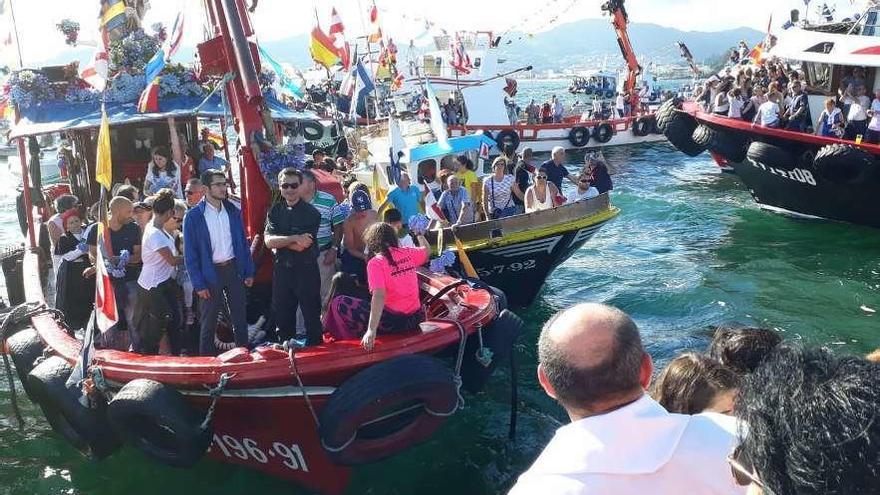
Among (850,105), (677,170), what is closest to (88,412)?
(850,105)

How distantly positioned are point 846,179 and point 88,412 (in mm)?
11769

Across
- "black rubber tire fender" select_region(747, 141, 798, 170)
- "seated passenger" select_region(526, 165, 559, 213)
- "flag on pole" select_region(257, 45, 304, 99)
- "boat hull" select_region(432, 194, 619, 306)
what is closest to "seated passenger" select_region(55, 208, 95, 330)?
"flag on pole" select_region(257, 45, 304, 99)

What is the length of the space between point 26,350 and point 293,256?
2.88 meters

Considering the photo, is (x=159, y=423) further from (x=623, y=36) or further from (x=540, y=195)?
(x=623, y=36)

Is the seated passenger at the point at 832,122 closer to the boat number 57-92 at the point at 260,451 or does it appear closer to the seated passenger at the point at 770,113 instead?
the seated passenger at the point at 770,113

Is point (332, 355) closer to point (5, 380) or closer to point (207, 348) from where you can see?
point (207, 348)

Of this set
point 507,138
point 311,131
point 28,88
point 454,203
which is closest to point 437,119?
point 454,203

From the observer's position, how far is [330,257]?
6340 mm

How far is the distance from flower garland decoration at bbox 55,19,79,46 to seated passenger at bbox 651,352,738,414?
870cm

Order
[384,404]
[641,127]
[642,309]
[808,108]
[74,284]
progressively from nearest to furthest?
[384,404] → [74,284] → [642,309] → [808,108] → [641,127]

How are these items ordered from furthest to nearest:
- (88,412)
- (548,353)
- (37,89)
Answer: (37,89), (88,412), (548,353)

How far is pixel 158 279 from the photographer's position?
5676 millimetres

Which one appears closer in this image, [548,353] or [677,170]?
[548,353]

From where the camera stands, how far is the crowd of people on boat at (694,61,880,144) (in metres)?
12.2
